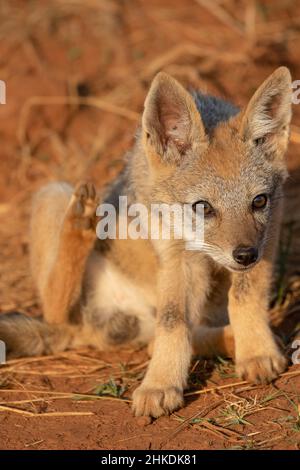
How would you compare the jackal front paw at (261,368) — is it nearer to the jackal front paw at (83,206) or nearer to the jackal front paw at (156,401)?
the jackal front paw at (156,401)

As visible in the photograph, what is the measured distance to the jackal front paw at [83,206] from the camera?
15.8 ft

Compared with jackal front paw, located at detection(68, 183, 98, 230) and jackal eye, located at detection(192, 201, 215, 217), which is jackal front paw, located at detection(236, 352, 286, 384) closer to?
jackal eye, located at detection(192, 201, 215, 217)

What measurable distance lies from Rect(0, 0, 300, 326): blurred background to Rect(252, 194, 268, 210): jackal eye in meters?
3.23

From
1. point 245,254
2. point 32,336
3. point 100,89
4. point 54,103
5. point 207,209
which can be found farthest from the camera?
point 100,89

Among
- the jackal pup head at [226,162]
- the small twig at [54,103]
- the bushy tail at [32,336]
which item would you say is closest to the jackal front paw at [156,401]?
the jackal pup head at [226,162]

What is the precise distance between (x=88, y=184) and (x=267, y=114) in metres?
1.24

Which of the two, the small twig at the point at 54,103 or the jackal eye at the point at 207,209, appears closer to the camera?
the jackal eye at the point at 207,209

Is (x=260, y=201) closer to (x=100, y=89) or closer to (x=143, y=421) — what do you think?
(x=143, y=421)

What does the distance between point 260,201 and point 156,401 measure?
4.29 ft

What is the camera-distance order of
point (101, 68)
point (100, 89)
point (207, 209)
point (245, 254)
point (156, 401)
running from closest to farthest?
point (245, 254) → point (156, 401) → point (207, 209) → point (100, 89) → point (101, 68)

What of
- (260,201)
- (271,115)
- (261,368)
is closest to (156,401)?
(261,368)

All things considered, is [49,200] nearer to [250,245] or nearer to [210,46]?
[250,245]

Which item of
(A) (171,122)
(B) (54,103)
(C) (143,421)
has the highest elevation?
(B) (54,103)

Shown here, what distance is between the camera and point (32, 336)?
529cm
